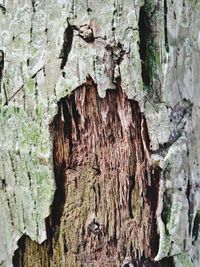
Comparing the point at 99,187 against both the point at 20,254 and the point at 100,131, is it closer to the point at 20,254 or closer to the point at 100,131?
the point at 100,131

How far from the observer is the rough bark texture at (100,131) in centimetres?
101

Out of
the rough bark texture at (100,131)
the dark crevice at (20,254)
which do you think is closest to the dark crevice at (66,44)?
the rough bark texture at (100,131)

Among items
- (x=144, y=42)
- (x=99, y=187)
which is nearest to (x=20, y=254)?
(x=99, y=187)

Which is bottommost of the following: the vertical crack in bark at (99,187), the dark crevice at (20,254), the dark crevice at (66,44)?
the dark crevice at (20,254)

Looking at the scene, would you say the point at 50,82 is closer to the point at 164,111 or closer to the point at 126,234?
the point at 164,111

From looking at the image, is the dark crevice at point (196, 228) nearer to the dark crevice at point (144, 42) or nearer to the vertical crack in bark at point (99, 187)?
the vertical crack in bark at point (99, 187)

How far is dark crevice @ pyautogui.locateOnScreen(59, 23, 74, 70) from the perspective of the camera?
100 centimetres

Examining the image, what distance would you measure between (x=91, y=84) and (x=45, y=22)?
156 mm

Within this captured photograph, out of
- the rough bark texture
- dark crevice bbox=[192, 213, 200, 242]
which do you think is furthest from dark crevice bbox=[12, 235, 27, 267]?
dark crevice bbox=[192, 213, 200, 242]

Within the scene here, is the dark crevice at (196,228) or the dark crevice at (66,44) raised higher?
the dark crevice at (66,44)

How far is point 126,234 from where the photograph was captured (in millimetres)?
1116

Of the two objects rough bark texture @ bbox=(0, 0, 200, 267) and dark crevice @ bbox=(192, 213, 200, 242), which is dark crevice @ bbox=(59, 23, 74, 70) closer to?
rough bark texture @ bbox=(0, 0, 200, 267)

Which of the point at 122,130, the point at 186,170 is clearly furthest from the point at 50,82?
the point at 186,170

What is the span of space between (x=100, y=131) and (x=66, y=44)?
7.7 inches
